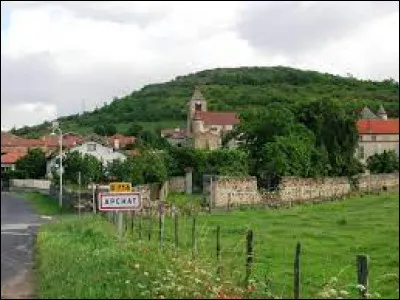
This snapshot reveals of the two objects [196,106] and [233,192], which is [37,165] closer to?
[233,192]

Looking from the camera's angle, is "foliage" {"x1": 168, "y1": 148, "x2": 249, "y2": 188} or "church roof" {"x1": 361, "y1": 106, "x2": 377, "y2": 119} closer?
"church roof" {"x1": 361, "y1": 106, "x2": 377, "y2": 119}

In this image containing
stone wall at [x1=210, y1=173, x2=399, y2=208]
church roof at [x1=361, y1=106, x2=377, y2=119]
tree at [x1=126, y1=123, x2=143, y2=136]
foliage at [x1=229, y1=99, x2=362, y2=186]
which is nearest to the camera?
church roof at [x1=361, y1=106, x2=377, y2=119]

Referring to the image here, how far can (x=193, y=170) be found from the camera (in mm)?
67188

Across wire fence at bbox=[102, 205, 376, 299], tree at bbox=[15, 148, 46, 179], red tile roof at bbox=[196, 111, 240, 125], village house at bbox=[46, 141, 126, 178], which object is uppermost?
red tile roof at bbox=[196, 111, 240, 125]

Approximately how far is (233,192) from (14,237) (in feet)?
114

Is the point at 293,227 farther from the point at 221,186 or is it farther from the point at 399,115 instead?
the point at 399,115

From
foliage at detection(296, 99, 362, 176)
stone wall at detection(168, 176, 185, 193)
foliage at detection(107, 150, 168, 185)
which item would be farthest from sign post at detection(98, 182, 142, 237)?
stone wall at detection(168, 176, 185, 193)

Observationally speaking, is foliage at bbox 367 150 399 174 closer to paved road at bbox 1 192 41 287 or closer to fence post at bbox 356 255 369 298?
fence post at bbox 356 255 369 298

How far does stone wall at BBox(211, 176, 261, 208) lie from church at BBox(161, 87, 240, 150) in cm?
6043

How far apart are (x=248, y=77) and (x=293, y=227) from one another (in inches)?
4273

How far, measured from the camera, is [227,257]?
20125mm

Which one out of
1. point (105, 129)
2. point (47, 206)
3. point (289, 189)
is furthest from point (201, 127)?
point (47, 206)

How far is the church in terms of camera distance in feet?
380

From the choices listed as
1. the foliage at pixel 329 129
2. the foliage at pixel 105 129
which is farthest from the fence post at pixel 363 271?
the foliage at pixel 105 129
